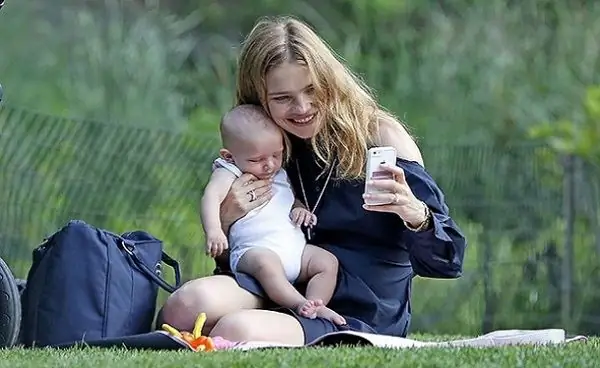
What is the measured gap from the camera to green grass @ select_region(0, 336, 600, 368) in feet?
9.31

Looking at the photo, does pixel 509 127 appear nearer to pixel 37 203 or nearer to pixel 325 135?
pixel 37 203

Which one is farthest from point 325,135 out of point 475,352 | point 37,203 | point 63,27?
point 63,27

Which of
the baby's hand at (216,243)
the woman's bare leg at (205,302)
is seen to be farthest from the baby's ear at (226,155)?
the woman's bare leg at (205,302)

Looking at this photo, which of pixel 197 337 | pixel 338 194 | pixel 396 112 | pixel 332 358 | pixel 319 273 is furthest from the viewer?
pixel 396 112

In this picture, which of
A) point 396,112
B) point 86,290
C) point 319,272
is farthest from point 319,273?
point 396,112

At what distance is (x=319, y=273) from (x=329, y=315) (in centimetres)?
14

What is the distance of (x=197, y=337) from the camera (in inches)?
136

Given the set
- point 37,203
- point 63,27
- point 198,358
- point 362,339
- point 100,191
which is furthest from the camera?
point 63,27

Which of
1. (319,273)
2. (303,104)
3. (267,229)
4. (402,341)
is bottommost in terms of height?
(402,341)

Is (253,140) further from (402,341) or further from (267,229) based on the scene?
(402,341)

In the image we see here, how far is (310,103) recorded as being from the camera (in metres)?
3.79

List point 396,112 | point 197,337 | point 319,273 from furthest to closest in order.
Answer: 1. point 396,112
2. point 319,273
3. point 197,337

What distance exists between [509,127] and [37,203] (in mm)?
4014

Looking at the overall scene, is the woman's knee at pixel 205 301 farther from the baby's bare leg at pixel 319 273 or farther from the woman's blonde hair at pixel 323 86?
the woman's blonde hair at pixel 323 86
